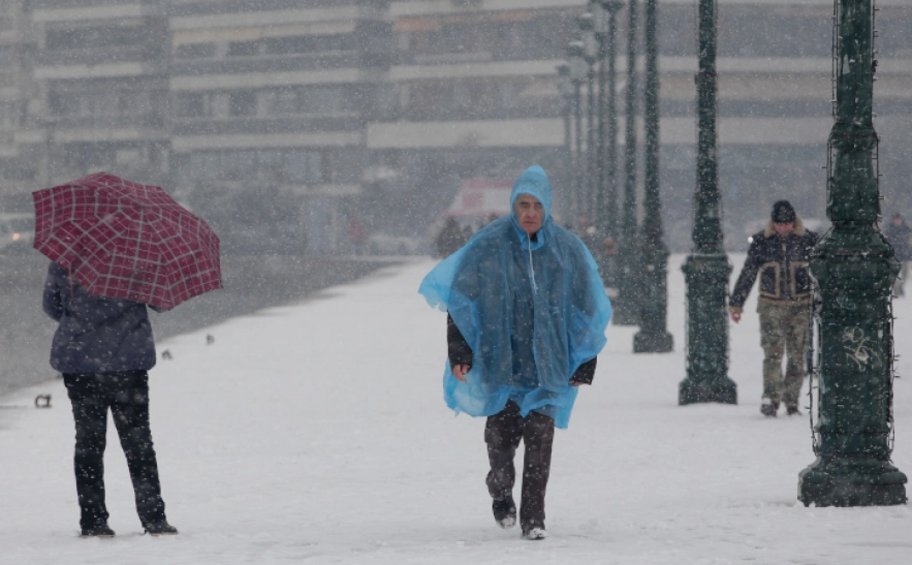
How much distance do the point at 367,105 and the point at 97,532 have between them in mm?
92956

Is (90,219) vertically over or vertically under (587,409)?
over

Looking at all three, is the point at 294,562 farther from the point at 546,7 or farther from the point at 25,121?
the point at 25,121

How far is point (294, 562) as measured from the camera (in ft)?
23.6

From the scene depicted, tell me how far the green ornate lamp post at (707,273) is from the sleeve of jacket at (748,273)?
144 cm

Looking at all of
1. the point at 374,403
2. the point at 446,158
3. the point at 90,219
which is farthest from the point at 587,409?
the point at 446,158

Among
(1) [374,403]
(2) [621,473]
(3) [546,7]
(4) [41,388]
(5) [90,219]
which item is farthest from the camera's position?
(3) [546,7]

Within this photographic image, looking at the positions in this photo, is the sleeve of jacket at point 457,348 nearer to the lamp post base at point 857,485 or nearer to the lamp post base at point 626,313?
the lamp post base at point 857,485

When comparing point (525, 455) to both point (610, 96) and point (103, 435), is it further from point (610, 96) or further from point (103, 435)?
point (610, 96)

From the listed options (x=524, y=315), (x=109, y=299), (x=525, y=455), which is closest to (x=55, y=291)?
(x=109, y=299)

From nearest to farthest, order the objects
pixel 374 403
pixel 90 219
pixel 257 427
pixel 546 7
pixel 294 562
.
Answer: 1. pixel 294 562
2. pixel 90 219
3. pixel 257 427
4. pixel 374 403
5. pixel 546 7

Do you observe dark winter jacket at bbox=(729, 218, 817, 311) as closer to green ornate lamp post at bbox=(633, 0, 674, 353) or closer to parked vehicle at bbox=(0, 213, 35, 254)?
green ornate lamp post at bbox=(633, 0, 674, 353)

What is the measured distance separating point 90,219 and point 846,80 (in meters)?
3.38

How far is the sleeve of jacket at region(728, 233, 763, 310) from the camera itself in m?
13.2

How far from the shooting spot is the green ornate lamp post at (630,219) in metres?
26.1
